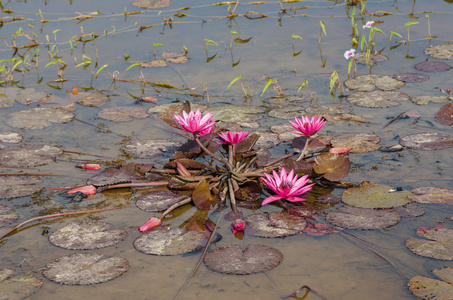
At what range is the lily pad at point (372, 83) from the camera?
184 inches

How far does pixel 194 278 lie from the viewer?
2.41m

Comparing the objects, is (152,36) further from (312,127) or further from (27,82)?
(312,127)

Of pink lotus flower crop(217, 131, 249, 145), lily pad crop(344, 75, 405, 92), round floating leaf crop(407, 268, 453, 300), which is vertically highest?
pink lotus flower crop(217, 131, 249, 145)

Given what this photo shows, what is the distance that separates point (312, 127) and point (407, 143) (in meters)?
0.92

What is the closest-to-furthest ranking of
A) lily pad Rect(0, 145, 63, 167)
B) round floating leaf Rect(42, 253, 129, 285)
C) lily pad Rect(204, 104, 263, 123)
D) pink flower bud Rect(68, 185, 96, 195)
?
round floating leaf Rect(42, 253, 129, 285) < pink flower bud Rect(68, 185, 96, 195) < lily pad Rect(0, 145, 63, 167) < lily pad Rect(204, 104, 263, 123)

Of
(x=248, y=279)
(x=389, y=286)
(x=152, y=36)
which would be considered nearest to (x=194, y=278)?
(x=248, y=279)

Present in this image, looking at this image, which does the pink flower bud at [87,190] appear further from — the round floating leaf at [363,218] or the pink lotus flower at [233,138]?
the round floating leaf at [363,218]

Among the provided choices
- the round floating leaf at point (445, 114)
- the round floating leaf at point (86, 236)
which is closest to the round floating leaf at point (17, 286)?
the round floating leaf at point (86, 236)

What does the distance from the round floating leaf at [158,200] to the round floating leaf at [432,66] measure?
10.7ft

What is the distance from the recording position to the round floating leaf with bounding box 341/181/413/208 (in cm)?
285

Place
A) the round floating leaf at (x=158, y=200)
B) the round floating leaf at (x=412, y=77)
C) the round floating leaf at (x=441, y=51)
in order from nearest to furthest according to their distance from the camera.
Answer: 1. the round floating leaf at (x=158, y=200)
2. the round floating leaf at (x=412, y=77)
3. the round floating leaf at (x=441, y=51)

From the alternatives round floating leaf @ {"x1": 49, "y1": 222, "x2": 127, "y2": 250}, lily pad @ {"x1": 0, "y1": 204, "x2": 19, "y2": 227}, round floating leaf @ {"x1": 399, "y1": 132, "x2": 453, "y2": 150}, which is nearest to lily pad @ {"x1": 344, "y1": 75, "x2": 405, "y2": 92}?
round floating leaf @ {"x1": 399, "y1": 132, "x2": 453, "y2": 150}

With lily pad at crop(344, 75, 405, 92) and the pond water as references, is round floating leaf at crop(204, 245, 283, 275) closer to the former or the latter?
the pond water

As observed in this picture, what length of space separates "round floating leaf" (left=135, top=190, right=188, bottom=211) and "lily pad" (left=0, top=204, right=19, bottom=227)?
71cm
